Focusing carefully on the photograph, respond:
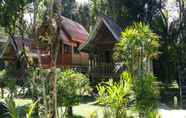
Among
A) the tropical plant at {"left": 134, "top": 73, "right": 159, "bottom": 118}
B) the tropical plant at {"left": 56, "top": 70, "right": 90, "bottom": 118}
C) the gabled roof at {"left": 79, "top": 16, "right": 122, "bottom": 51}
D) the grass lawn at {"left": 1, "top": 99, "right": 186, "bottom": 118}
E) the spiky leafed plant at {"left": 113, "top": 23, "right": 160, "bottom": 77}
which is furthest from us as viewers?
the gabled roof at {"left": 79, "top": 16, "right": 122, "bottom": 51}

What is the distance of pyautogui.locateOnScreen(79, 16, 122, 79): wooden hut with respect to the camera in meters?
28.6

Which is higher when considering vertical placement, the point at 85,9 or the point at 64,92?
the point at 85,9

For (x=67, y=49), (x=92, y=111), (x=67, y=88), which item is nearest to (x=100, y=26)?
(x=67, y=49)

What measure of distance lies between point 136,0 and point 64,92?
817 inches

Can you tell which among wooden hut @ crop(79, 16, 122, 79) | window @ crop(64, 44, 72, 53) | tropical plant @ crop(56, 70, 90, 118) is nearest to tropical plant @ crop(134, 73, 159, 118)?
tropical plant @ crop(56, 70, 90, 118)

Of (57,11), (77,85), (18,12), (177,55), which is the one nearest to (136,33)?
(77,85)

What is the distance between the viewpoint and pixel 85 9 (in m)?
61.3

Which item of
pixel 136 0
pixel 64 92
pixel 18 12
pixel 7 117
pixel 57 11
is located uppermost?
pixel 136 0

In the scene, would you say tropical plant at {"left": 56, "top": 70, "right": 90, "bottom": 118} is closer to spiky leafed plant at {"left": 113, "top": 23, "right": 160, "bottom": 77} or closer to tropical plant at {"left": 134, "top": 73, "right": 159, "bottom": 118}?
tropical plant at {"left": 134, "top": 73, "right": 159, "bottom": 118}

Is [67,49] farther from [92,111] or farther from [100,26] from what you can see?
[92,111]

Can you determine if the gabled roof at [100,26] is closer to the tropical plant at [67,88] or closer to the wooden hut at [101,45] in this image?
the wooden hut at [101,45]

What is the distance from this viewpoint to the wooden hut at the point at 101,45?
28602mm

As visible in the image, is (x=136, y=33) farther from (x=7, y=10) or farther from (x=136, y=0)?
(x=136, y=0)

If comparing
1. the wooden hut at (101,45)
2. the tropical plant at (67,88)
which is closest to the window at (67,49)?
the wooden hut at (101,45)
